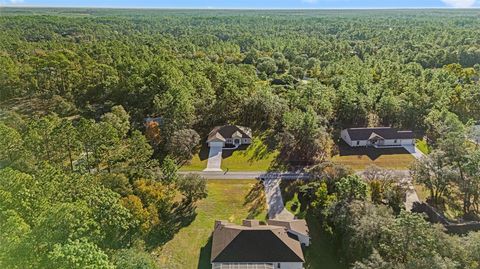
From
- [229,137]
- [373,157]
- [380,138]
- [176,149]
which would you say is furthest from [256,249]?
[380,138]

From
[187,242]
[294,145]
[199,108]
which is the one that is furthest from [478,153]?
[199,108]

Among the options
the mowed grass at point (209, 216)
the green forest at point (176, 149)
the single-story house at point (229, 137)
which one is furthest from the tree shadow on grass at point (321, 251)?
the single-story house at point (229, 137)

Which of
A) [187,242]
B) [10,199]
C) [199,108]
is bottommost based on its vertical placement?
[187,242]

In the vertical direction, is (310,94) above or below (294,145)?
above

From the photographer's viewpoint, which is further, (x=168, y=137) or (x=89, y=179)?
(x=168, y=137)

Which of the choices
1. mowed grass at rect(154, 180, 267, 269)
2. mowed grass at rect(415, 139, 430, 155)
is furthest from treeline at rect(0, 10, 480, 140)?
Answer: mowed grass at rect(154, 180, 267, 269)

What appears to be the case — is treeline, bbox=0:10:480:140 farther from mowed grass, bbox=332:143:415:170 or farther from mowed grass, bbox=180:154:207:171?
mowed grass, bbox=332:143:415:170

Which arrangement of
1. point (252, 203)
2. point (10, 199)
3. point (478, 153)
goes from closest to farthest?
point (10, 199) < point (478, 153) < point (252, 203)

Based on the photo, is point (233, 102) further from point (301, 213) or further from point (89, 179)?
point (89, 179)
